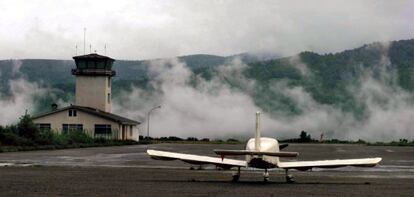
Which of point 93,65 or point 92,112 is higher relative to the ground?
point 93,65

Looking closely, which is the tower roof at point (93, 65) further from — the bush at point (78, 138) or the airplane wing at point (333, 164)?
the airplane wing at point (333, 164)

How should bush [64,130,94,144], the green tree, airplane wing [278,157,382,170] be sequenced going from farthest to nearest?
bush [64,130,94,144], the green tree, airplane wing [278,157,382,170]

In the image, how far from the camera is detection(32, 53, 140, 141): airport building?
3875 inches

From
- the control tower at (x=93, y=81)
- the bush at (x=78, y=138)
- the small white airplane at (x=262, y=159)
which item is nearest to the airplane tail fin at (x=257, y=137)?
the small white airplane at (x=262, y=159)

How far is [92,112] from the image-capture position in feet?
322

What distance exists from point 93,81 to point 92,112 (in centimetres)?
826

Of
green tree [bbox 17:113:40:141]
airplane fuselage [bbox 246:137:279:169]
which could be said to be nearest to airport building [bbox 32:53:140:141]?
green tree [bbox 17:113:40:141]

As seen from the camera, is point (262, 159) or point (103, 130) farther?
point (103, 130)

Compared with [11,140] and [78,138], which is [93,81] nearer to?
[78,138]

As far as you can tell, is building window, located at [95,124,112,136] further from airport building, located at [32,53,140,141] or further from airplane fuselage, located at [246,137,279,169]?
airplane fuselage, located at [246,137,279,169]

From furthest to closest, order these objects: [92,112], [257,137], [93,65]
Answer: [93,65]
[92,112]
[257,137]

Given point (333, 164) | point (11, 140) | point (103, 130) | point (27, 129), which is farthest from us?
point (103, 130)

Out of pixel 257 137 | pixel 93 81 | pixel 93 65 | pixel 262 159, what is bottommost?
pixel 262 159

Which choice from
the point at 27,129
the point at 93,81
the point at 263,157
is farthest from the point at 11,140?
the point at 263,157
